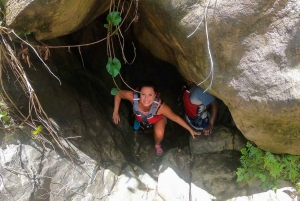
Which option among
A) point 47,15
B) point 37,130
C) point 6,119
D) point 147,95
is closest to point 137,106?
point 147,95

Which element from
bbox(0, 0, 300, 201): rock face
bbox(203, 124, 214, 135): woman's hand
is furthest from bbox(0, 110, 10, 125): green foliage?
bbox(203, 124, 214, 135): woman's hand

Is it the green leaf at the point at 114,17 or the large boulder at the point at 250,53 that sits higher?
the green leaf at the point at 114,17

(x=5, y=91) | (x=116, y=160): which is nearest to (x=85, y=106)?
(x=116, y=160)

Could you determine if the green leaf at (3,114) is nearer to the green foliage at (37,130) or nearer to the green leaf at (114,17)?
the green foliage at (37,130)

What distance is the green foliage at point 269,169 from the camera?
363 cm

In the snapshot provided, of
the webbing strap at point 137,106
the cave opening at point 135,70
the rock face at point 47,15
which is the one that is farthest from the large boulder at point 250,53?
the cave opening at point 135,70

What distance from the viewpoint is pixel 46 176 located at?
11.8 ft

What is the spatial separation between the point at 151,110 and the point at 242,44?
187cm

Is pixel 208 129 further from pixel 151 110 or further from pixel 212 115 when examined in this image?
pixel 151 110

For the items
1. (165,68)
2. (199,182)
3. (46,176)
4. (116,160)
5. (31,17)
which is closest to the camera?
(31,17)

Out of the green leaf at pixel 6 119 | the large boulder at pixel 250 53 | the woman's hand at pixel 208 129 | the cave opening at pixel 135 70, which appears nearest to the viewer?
the large boulder at pixel 250 53

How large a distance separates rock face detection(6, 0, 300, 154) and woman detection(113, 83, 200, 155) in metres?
1.01

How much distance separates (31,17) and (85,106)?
188 centimetres

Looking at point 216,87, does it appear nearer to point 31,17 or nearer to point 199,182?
point 199,182
